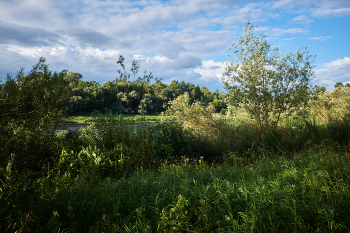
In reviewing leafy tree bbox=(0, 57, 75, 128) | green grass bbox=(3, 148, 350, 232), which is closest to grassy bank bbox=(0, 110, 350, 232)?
green grass bbox=(3, 148, 350, 232)

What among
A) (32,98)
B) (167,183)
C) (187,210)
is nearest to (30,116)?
(32,98)

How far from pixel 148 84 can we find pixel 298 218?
747cm

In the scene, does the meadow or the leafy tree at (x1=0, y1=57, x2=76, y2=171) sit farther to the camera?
the leafy tree at (x1=0, y1=57, x2=76, y2=171)

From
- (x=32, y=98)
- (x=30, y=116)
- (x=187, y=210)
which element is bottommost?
(x=187, y=210)

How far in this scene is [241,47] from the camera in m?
8.74

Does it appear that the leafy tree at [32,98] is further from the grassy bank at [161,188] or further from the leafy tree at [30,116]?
the grassy bank at [161,188]

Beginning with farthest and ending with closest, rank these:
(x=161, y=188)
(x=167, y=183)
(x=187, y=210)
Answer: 1. (x=167, y=183)
2. (x=161, y=188)
3. (x=187, y=210)

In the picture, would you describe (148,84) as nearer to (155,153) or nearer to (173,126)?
(173,126)

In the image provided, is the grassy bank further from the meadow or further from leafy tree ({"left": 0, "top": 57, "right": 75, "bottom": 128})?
leafy tree ({"left": 0, "top": 57, "right": 75, "bottom": 128})

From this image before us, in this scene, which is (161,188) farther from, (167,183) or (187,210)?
(187,210)

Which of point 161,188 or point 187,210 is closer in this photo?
point 187,210

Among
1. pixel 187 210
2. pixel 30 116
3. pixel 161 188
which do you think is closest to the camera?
pixel 187 210

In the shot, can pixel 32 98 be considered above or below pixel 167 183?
above

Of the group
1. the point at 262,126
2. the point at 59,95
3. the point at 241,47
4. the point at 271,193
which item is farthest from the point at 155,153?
the point at 241,47
